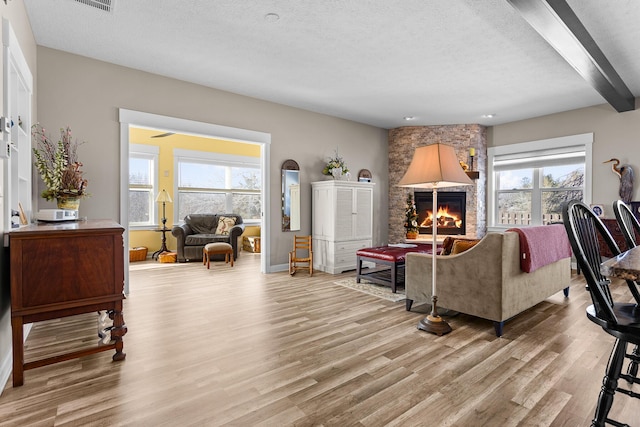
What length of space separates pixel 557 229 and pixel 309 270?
11.0 ft

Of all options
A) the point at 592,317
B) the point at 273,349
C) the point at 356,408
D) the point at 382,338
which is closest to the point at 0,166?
the point at 273,349

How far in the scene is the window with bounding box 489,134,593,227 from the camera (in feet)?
18.7

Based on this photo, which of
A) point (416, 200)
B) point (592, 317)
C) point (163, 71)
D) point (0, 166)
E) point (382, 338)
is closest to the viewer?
point (592, 317)

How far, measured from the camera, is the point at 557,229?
134 inches

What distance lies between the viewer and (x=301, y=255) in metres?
5.75

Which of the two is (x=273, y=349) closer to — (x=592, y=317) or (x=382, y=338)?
(x=382, y=338)

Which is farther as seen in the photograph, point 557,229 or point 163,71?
point 163,71

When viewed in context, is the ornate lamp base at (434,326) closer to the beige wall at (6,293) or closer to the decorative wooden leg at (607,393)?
the decorative wooden leg at (607,393)

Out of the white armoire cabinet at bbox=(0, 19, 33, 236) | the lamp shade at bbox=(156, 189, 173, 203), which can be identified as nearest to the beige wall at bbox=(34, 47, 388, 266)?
the white armoire cabinet at bbox=(0, 19, 33, 236)

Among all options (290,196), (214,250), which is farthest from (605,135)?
(214,250)

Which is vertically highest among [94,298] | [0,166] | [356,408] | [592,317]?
[0,166]

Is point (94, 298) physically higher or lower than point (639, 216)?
lower

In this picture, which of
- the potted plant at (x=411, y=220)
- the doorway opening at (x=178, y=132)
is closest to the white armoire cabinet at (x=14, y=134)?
the doorway opening at (x=178, y=132)

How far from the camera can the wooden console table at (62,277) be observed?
197cm
